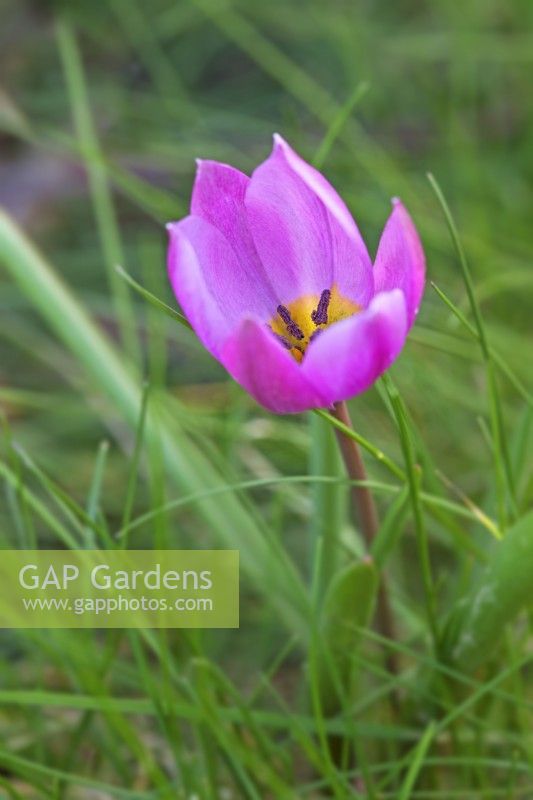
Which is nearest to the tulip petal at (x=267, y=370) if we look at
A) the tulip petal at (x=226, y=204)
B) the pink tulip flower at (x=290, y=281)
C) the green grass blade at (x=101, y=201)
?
the pink tulip flower at (x=290, y=281)

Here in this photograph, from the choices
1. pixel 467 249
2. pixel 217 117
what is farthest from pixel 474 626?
pixel 217 117

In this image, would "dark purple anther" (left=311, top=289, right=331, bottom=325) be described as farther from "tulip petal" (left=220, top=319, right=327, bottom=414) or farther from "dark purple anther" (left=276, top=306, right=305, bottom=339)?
"tulip petal" (left=220, top=319, right=327, bottom=414)

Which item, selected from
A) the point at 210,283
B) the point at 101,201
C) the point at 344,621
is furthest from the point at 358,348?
the point at 101,201

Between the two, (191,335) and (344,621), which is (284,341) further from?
(191,335)

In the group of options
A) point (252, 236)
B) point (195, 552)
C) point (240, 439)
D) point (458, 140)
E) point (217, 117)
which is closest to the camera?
point (252, 236)

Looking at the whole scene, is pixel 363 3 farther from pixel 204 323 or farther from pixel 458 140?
pixel 204 323

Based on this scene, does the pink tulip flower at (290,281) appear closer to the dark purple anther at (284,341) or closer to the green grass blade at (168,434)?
the dark purple anther at (284,341)
